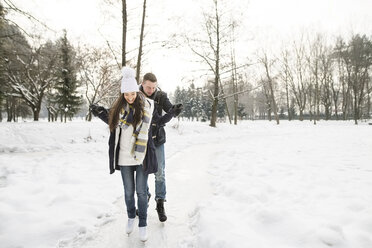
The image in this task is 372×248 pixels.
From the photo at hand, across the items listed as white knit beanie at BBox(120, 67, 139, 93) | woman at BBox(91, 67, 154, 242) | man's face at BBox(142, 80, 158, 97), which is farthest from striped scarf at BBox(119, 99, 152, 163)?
man's face at BBox(142, 80, 158, 97)

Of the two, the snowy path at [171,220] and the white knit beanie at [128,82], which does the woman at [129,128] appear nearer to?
the white knit beanie at [128,82]

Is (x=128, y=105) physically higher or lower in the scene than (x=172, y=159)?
higher

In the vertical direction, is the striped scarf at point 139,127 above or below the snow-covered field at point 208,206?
above

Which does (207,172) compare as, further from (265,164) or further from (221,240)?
(221,240)

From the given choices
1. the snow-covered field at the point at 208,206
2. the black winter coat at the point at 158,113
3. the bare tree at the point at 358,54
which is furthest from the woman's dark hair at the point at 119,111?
the bare tree at the point at 358,54

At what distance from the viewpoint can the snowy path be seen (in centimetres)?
268

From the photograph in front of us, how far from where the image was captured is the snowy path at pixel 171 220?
268 cm

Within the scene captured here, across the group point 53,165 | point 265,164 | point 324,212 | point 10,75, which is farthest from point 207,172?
point 10,75

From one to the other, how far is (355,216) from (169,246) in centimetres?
239

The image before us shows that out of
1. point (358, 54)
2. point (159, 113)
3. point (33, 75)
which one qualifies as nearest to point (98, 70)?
point (33, 75)

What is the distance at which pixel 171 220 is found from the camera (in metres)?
3.25

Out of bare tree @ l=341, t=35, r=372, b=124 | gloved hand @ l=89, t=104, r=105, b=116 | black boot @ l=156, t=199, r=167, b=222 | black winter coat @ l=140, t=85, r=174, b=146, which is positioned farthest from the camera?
bare tree @ l=341, t=35, r=372, b=124

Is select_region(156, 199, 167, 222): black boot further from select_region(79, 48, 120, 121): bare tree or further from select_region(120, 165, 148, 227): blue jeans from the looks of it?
select_region(79, 48, 120, 121): bare tree

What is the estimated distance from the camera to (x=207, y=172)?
5922 millimetres
